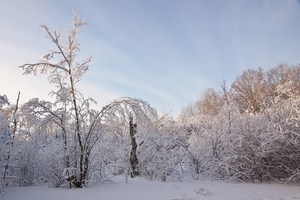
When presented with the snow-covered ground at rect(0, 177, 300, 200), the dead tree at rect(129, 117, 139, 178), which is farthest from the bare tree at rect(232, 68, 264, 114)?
the snow-covered ground at rect(0, 177, 300, 200)

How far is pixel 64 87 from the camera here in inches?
368

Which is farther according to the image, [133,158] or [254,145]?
[133,158]

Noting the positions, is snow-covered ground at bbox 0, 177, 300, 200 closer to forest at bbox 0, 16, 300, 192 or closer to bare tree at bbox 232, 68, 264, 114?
forest at bbox 0, 16, 300, 192

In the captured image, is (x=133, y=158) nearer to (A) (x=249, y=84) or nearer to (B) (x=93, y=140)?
(B) (x=93, y=140)

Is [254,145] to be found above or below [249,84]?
below

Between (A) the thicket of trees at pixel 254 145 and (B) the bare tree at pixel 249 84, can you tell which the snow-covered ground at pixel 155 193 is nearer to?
(A) the thicket of trees at pixel 254 145

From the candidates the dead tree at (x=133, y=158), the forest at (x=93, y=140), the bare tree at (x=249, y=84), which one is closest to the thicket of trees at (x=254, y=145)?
the forest at (x=93, y=140)

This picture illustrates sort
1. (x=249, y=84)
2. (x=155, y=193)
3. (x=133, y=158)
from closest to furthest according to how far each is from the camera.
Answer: (x=155, y=193)
(x=133, y=158)
(x=249, y=84)

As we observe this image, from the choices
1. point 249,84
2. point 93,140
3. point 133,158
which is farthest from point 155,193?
point 249,84

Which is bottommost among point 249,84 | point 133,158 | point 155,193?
point 155,193

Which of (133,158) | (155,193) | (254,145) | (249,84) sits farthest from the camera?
(249,84)

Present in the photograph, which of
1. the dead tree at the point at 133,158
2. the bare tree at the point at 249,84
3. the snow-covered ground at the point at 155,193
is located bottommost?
the snow-covered ground at the point at 155,193

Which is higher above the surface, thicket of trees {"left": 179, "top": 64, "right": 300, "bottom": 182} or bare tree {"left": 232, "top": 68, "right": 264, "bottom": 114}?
bare tree {"left": 232, "top": 68, "right": 264, "bottom": 114}

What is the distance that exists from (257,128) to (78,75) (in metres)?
6.20
